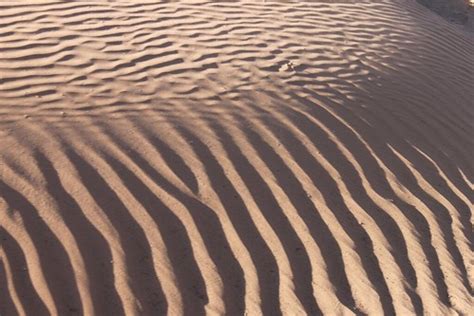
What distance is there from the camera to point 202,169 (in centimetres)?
468

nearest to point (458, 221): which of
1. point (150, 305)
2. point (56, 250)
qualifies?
point (150, 305)

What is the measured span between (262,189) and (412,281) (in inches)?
48.6

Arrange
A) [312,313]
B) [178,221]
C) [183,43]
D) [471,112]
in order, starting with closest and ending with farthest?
[312,313], [178,221], [183,43], [471,112]

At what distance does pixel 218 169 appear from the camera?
15.5 feet

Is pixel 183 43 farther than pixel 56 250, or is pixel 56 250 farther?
pixel 183 43

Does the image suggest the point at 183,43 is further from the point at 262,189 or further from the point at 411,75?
the point at 411,75

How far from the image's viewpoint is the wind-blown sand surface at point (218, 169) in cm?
396

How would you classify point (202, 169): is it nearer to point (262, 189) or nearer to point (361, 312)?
point (262, 189)

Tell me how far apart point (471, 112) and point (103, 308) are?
4.64 meters

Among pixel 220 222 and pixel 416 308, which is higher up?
pixel 220 222

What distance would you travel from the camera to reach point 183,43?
6.09 metres

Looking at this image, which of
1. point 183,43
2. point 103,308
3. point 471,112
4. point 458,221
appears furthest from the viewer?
point 471,112

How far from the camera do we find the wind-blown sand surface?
396 cm

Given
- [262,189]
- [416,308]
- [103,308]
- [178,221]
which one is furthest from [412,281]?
[103,308]
